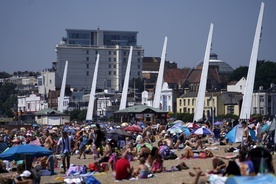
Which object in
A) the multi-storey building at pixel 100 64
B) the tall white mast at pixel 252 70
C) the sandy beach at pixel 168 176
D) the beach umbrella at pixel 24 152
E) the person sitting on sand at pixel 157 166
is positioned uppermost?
the multi-storey building at pixel 100 64

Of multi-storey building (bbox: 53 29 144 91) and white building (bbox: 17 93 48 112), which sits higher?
multi-storey building (bbox: 53 29 144 91)

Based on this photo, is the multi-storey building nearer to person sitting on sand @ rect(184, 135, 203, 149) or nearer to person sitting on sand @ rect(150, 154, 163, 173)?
person sitting on sand @ rect(184, 135, 203, 149)

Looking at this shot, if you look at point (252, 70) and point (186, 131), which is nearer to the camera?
point (186, 131)

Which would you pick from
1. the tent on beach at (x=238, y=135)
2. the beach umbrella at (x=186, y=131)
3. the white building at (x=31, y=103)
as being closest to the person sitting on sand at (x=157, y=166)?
the tent on beach at (x=238, y=135)

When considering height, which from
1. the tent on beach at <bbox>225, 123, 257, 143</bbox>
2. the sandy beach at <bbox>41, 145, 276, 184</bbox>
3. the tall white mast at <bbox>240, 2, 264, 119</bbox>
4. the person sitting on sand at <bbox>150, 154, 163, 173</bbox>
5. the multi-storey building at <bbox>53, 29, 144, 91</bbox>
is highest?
the multi-storey building at <bbox>53, 29, 144, 91</bbox>

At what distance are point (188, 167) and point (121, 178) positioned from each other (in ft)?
9.14

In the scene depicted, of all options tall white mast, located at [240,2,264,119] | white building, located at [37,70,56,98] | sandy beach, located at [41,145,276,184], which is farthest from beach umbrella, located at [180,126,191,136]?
white building, located at [37,70,56,98]

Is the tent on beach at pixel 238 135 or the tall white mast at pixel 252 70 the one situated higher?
the tall white mast at pixel 252 70

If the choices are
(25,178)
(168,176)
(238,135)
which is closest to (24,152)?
(168,176)

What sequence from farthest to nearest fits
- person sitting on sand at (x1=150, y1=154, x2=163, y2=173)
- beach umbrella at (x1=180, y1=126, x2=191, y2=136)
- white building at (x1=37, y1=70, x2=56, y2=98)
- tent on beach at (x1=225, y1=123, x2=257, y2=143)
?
1. white building at (x1=37, y1=70, x2=56, y2=98)
2. beach umbrella at (x1=180, y1=126, x2=191, y2=136)
3. tent on beach at (x1=225, y1=123, x2=257, y2=143)
4. person sitting on sand at (x1=150, y1=154, x2=163, y2=173)

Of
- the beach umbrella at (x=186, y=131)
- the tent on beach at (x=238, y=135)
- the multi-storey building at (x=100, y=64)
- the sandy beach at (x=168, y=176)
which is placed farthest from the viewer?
the multi-storey building at (x=100, y=64)

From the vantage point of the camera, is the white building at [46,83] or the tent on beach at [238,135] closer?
the tent on beach at [238,135]

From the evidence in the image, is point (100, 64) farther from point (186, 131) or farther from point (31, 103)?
point (186, 131)

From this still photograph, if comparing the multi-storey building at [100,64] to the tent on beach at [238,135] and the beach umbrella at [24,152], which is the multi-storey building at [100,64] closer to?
the tent on beach at [238,135]
